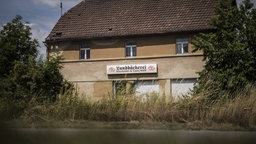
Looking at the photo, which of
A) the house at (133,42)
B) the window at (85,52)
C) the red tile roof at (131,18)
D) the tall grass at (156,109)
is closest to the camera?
the tall grass at (156,109)

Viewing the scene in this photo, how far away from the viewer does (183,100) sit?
20.4ft

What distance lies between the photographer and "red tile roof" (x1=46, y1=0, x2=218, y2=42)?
20672mm

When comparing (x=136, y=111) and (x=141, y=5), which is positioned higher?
(x=141, y=5)

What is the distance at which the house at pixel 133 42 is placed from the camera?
1984 centimetres

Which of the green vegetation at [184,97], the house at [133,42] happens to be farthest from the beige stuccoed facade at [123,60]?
the green vegetation at [184,97]

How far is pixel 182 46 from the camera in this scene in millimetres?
20109

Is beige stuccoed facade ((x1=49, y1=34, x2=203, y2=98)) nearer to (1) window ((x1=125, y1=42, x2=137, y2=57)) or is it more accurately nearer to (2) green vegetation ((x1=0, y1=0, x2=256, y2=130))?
(1) window ((x1=125, y1=42, x2=137, y2=57))

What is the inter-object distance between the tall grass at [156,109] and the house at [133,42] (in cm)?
1249

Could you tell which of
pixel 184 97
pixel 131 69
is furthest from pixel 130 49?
pixel 184 97

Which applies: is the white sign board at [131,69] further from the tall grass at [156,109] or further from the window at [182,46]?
the tall grass at [156,109]

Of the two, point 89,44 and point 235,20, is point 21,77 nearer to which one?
point 235,20

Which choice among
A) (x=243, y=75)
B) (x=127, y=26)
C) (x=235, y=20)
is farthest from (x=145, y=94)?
(x=127, y=26)

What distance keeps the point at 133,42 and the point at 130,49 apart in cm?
49

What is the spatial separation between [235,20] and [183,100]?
910cm
